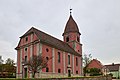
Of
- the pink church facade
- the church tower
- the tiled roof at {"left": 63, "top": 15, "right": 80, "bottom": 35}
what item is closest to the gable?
the pink church facade

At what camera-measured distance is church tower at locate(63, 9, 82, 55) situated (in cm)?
5148

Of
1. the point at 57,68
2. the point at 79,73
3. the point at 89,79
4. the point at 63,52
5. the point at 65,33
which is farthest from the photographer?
the point at 65,33

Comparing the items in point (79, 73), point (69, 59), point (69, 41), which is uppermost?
point (69, 41)

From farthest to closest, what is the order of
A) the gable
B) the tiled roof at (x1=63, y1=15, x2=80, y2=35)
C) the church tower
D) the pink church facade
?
the tiled roof at (x1=63, y1=15, x2=80, y2=35) < the church tower < the gable < the pink church facade

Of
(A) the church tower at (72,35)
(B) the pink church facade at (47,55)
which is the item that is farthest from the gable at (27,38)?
(A) the church tower at (72,35)

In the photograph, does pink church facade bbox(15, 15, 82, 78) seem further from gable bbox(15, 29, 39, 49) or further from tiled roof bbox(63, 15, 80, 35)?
tiled roof bbox(63, 15, 80, 35)

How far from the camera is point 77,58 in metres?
49.9

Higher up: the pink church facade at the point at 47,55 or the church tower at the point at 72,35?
the church tower at the point at 72,35

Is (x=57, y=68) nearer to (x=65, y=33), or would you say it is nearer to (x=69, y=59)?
(x=69, y=59)

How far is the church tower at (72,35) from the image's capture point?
5148 cm

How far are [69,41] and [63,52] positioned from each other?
9714mm

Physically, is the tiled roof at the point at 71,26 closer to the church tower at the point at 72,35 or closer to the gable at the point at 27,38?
the church tower at the point at 72,35

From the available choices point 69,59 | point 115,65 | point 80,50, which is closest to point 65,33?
point 80,50

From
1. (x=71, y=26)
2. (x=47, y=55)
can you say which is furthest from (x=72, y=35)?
(x=47, y=55)
